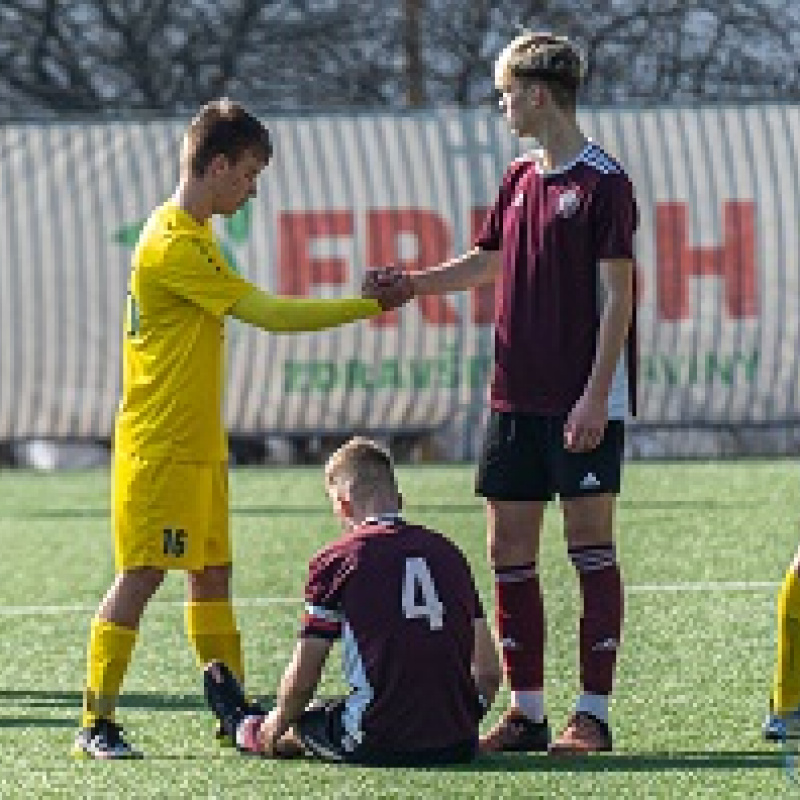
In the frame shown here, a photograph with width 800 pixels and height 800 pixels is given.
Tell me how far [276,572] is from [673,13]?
58.5 feet

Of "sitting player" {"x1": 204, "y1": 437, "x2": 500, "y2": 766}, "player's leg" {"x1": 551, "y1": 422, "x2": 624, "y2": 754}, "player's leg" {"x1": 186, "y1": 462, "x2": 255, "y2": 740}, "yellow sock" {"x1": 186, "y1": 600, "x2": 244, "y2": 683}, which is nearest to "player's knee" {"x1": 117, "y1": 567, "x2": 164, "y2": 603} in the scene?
"player's leg" {"x1": 186, "y1": 462, "x2": 255, "y2": 740}

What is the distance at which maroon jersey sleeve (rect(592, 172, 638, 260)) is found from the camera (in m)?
8.29

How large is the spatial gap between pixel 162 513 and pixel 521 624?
3.50ft

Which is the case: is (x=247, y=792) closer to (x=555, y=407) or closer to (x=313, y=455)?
(x=555, y=407)

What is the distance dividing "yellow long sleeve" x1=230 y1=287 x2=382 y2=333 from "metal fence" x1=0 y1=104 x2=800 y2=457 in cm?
1475

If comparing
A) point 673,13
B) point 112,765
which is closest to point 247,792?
point 112,765

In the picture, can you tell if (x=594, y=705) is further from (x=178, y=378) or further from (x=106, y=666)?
(x=178, y=378)

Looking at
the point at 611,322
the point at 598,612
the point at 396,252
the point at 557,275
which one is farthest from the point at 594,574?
the point at 396,252

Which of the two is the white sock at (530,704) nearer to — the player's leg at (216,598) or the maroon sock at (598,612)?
the maroon sock at (598,612)

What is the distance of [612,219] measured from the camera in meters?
8.28

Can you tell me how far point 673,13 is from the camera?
3095 centimetres

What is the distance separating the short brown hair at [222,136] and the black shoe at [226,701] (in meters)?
1.39

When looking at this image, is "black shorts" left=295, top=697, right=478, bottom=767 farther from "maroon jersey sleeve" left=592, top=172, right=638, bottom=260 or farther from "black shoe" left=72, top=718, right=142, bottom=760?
"maroon jersey sleeve" left=592, top=172, right=638, bottom=260

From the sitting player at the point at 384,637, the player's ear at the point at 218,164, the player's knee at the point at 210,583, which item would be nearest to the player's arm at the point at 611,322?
Result: the sitting player at the point at 384,637
